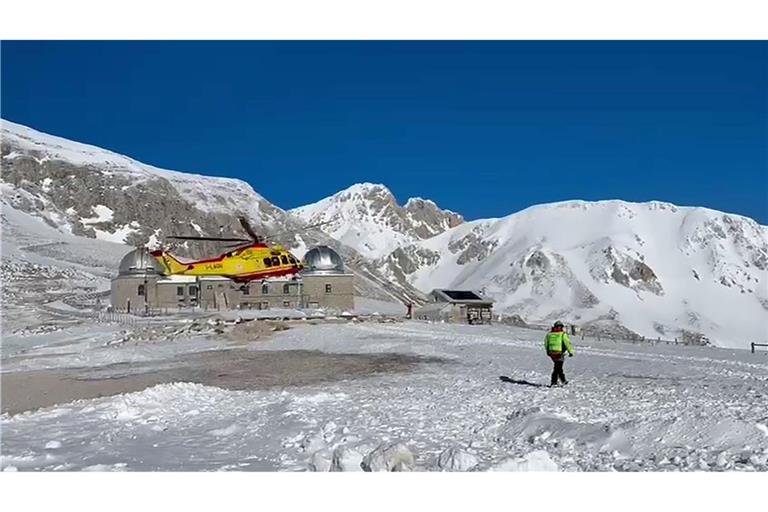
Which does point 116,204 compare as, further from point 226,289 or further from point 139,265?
point 226,289

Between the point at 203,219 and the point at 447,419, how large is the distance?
15564 cm

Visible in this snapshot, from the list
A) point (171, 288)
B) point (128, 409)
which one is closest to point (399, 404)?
point (128, 409)

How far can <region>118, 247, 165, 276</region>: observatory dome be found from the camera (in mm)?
71062

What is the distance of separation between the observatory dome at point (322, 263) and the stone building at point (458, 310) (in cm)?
1017

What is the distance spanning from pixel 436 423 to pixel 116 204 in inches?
6198

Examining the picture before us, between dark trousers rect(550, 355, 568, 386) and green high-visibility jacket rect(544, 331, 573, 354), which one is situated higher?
green high-visibility jacket rect(544, 331, 573, 354)

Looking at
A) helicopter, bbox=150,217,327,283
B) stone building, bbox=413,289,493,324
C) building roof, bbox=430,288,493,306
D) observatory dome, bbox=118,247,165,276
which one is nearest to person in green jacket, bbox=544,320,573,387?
helicopter, bbox=150,217,327,283

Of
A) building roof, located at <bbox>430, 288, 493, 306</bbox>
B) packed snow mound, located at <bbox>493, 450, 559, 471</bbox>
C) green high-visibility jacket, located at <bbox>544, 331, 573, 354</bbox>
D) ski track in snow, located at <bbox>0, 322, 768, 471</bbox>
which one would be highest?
building roof, located at <bbox>430, 288, 493, 306</bbox>

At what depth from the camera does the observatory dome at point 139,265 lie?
2798 inches

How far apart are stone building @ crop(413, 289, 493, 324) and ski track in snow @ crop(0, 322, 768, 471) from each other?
43.1 meters

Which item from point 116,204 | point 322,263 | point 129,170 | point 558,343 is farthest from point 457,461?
point 129,170

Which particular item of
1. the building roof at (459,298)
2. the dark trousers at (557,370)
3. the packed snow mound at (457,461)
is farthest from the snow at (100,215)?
the packed snow mound at (457,461)

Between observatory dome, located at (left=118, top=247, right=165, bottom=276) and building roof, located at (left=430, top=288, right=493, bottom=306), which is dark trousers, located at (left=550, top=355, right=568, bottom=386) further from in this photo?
observatory dome, located at (left=118, top=247, right=165, bottom=276)

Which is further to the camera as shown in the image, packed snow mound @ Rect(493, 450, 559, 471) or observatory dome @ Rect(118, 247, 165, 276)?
observatory dome @ Rect(118, 247, 165, 276)
